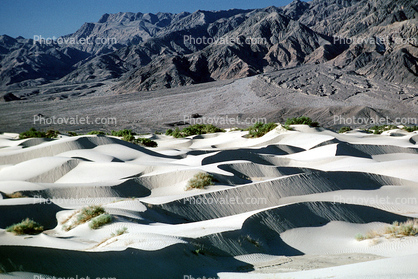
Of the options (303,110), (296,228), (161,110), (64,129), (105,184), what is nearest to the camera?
(296,228)

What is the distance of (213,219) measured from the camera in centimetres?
876

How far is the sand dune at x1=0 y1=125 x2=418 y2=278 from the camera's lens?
5129mm

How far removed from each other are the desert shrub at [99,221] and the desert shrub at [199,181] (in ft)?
15.4

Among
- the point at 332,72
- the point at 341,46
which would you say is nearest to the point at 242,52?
the point at 341,46

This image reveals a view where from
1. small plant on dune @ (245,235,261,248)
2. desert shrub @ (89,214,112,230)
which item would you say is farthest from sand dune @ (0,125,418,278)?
desert shrub @ (89,214,112,230)

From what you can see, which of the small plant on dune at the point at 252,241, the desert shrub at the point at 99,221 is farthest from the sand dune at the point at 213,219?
the desert shrub at the point at 99,221

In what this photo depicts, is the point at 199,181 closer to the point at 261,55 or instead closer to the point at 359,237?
the point at 359,237

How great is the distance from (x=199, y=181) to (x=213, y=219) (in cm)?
313

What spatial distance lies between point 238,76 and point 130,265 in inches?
3882

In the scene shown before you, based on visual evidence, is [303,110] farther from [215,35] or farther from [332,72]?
[215,35]

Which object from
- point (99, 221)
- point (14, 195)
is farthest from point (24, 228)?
point (14, 195)

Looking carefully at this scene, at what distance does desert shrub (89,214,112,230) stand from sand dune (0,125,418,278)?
120mm

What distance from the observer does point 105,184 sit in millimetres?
11953

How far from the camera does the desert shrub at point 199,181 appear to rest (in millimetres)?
11734
